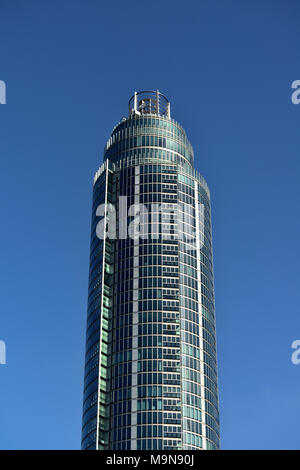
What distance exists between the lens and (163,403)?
198 meters

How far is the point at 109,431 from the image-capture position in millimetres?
197375
